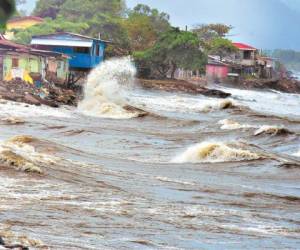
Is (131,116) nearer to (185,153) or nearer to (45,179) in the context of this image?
(185,153)

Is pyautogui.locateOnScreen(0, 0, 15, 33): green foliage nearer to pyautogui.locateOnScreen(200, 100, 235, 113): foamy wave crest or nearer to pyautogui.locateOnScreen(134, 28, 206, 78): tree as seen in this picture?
pyautogui.locateOnScreen(200, 100, 235, 113): foamy wave crest

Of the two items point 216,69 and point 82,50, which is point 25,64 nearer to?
point 82,50

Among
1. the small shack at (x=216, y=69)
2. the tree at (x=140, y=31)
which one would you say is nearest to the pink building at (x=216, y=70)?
the small shack at (x=216, y=69)

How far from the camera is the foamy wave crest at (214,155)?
20047 mm

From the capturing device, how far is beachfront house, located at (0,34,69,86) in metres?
40.5

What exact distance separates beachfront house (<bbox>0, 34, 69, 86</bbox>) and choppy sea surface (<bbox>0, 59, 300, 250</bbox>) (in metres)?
11.5

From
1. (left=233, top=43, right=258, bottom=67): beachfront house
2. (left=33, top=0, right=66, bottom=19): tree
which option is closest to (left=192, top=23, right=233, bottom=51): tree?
(left=233, top=43, right=258, bottom=67): beachfront house

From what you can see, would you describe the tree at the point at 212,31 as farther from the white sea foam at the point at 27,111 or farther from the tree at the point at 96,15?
the white sea foam at the point at 27,111

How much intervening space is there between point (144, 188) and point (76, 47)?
38830 millimetres

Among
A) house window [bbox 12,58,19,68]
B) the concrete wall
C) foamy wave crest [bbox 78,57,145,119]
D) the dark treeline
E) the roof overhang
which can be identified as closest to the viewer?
foamy wave crest [bbox 78,57,145,119]

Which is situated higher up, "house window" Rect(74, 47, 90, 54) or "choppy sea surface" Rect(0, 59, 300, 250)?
"house window" Rect(74, 47, 90, 54)

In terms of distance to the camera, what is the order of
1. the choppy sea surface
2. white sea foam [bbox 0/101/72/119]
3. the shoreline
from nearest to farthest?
the choppy sea surface < white sea foam [bbox 0/101/72/119] < the shoreline

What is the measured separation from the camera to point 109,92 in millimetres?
40594

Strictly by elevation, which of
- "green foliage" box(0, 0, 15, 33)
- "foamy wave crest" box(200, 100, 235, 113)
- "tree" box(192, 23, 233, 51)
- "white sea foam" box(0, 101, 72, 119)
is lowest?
"foamy wave crest" box(200, 100, 235, 113)
